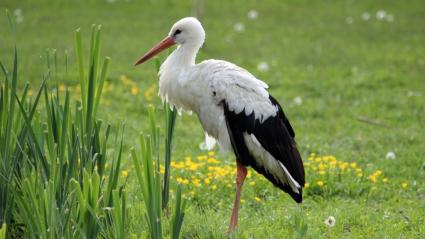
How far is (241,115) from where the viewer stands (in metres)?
4.89

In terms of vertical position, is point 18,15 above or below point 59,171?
below

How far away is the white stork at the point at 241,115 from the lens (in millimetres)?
4898

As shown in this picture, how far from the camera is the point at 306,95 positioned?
916cm

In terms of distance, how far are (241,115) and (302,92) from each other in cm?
447

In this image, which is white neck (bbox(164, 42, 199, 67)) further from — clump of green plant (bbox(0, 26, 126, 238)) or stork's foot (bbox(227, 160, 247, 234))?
clump of green plant (bbox(0, 26, 126, 238))

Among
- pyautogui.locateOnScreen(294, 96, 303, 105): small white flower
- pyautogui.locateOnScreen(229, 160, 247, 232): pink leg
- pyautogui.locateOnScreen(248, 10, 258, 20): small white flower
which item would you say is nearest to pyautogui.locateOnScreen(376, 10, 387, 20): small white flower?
pyautogui.locateOnScreen(248, 10, 258, 20): small white flower

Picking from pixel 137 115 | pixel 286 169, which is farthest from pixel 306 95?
pixel 286 169

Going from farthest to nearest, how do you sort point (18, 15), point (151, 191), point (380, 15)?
point (380, 15) → point (18, 15) → point (151, 191)

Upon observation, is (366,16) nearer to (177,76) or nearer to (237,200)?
(177,76)

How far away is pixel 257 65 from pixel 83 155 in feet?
20.7

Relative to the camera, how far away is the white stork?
16.1 feet

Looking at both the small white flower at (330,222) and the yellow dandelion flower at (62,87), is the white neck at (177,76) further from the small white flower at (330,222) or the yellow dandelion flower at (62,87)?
the yellow dandelion flower at (62,87)

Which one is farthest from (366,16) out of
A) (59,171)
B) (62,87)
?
(59,171)

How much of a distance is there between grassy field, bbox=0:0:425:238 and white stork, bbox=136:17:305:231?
340 mm
